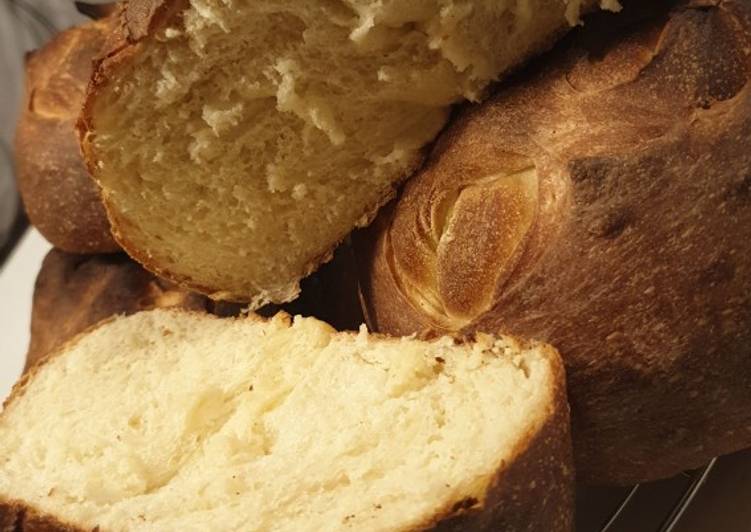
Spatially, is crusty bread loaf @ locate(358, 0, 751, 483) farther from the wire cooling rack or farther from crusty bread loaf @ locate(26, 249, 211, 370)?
crusty bread loaf @ locate(26, 249, 211, 370)

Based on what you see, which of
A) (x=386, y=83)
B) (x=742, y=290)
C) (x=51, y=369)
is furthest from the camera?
(x=51, y=369)

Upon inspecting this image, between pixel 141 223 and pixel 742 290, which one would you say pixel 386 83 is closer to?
pixel 141 223

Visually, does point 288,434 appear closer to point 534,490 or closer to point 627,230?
point 534,490

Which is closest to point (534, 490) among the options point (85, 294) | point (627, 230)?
point (627, 230)

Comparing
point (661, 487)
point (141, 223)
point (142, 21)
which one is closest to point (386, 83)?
point (142, 21)

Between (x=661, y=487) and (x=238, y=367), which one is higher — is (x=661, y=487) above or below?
below

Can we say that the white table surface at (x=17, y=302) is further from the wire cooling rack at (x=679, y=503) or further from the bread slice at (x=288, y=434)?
the wire cooling rack at (x=679, y=503)

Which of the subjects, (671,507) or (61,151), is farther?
(61,151)

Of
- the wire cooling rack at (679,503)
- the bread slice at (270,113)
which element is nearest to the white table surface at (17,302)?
the bread slice at (270,113)
